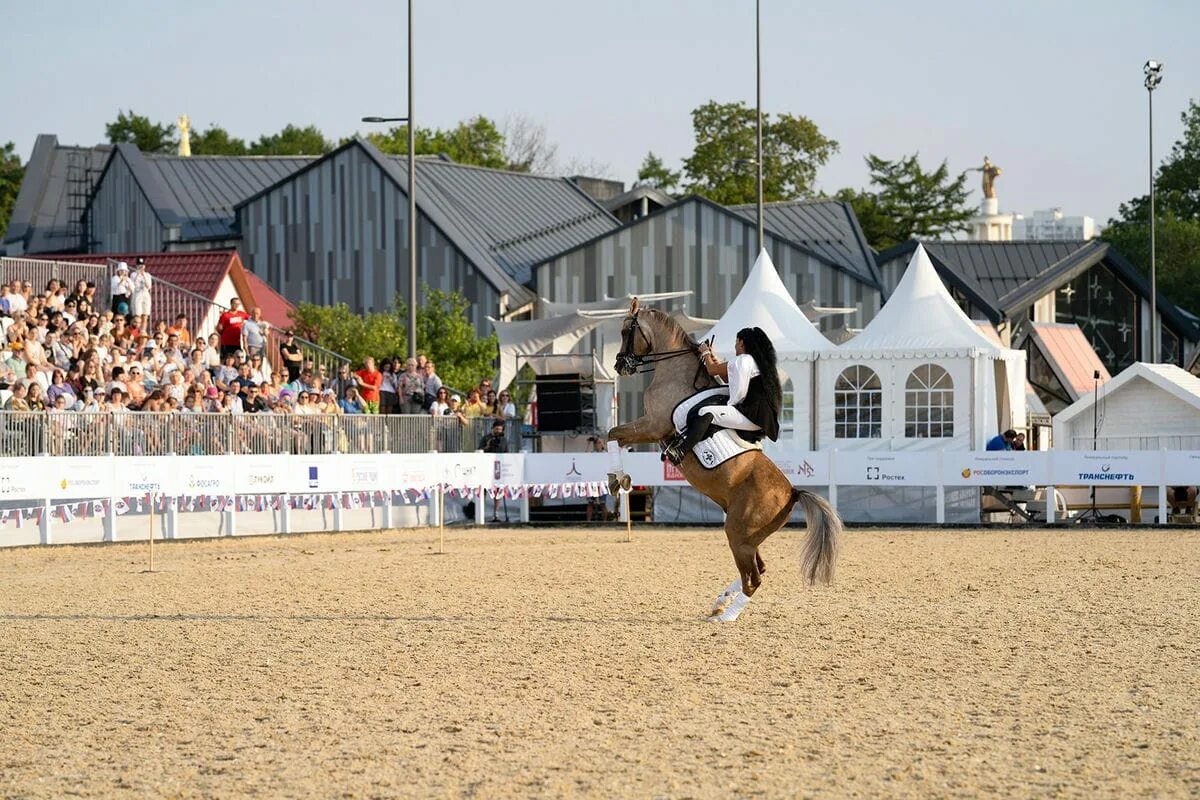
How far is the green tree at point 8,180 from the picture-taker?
8119 centimetres

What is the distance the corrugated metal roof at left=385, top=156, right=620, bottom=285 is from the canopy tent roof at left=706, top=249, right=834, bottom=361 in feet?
64.3

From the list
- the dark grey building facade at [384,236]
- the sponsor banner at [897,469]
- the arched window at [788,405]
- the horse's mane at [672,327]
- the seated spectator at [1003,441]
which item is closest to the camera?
the horse's mane at [672,327]

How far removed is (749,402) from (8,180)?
77810mm

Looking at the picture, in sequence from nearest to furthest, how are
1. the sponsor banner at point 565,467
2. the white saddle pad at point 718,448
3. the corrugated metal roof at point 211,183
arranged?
the white saddle pad at point 718,448
the sponsor banner at point 565,467
the corrugated metal roof at point 211,183

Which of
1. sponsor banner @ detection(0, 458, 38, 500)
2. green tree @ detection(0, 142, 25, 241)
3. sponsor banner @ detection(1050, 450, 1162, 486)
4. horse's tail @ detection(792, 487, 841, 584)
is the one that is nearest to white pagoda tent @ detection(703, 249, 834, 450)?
sponsor banner @ detection(1050, 450, 1162, 486)

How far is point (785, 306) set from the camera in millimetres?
32656

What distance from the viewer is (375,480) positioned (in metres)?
27.6

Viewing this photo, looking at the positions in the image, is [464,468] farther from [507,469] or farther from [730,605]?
[730,605]

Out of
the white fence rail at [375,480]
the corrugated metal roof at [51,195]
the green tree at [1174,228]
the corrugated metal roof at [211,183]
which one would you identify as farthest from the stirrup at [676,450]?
the green tree at [1174,228]

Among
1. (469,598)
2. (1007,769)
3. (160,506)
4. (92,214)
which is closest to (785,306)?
(160,506)

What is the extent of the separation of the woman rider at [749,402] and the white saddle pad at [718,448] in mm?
66

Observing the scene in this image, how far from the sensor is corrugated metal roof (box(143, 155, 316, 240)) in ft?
196

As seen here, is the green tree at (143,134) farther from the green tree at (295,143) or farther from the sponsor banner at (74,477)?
the sponsor banner at (74,477)

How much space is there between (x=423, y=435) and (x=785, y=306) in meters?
7.94
